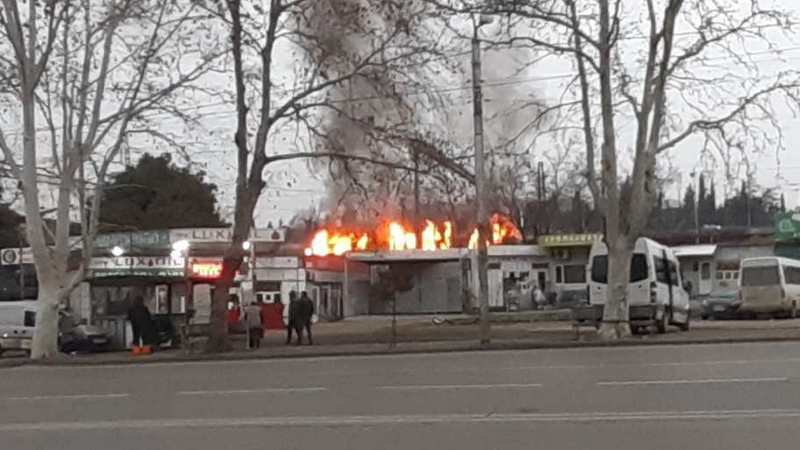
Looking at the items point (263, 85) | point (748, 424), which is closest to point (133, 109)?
point (263, 85)

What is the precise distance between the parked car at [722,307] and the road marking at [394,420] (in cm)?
4111

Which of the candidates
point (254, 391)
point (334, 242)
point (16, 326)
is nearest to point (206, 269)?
point (16, 326)

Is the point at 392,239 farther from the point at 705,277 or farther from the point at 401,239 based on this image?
the point at 705,277

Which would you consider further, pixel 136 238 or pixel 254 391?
pixel 136 238

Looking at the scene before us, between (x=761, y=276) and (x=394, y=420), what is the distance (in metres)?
41.7

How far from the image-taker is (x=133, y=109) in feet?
115

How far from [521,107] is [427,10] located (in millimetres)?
3803

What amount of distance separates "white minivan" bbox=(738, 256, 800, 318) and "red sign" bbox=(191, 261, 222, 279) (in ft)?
76.6

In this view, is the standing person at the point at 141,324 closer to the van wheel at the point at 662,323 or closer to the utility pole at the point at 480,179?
the utility pole at the point at 480,179

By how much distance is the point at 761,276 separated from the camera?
2095 inches

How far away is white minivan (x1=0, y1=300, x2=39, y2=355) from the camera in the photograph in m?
39.5

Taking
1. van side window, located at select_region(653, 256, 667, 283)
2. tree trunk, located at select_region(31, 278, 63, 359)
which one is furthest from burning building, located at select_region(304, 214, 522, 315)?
tree trunk, located at select_region(31, 278, 63, 359)

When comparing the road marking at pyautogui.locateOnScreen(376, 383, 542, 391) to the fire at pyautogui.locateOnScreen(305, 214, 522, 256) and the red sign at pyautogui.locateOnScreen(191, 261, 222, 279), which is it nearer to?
the red sign at pyautogui.locateOnScreen(191, 261, 222, 279)

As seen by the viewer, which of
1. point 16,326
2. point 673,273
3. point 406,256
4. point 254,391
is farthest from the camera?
point 406,256
